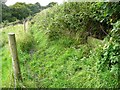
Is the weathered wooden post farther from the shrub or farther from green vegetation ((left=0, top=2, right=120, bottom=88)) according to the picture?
the shrub

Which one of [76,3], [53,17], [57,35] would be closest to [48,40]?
[57,35]

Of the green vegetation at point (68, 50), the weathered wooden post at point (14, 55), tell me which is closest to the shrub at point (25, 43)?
the green vegetation at point (68, 50)

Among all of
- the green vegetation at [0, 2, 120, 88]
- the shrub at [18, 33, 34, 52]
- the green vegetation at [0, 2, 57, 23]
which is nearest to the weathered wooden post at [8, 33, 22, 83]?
the green vegetation at [0, 2, 120, 88]

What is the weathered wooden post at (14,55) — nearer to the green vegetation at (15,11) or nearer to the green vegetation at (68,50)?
the green vegetation at (68,50)

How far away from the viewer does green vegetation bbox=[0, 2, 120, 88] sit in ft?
8.28

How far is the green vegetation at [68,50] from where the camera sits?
252cm

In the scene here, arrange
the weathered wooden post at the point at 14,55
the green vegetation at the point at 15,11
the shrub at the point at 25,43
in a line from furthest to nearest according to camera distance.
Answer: the shrub at the point at 25,43, the weathered wooden post at the point at 14,55, the green vegetation at the point at 15,11

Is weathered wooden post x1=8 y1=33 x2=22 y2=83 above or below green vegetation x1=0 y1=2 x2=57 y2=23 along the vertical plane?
below

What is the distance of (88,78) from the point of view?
2.87 meters

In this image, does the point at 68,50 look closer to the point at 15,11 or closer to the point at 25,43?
the point at 25,43

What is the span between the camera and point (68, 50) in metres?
3.95

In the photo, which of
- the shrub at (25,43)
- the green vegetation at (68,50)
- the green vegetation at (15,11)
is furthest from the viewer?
the shrub at (25,43)

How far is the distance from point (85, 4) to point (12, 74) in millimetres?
1654

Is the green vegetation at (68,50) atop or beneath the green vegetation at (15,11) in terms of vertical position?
beneath
